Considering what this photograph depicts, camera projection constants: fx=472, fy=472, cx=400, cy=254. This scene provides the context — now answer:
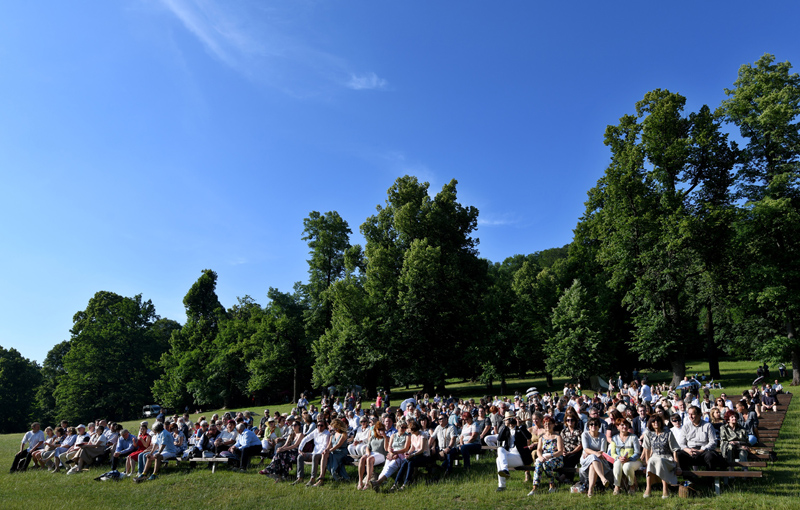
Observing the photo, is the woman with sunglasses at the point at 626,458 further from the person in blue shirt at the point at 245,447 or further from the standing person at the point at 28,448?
the standing person at the point at 28,448

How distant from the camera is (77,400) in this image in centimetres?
4456

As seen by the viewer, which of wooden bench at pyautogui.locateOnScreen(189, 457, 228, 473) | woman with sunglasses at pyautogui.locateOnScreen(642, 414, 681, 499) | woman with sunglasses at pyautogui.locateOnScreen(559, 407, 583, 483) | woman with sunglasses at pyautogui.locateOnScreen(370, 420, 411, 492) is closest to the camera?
woman with sunglasses at pyautogui.locateOnScreen(642, 414, 681, 499)

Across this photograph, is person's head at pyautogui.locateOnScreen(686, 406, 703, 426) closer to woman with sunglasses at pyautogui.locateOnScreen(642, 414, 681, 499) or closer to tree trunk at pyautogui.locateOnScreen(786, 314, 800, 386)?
woman with sunglasses at pyautogui.locateOnScreen(642, 414, 681, 499)

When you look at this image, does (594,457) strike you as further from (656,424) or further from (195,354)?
(195,354)

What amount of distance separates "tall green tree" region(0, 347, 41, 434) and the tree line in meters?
0.29

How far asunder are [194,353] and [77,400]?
12.2 meters

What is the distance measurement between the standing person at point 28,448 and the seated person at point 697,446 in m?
15.4

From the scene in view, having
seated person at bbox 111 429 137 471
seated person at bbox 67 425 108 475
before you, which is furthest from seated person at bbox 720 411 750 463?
seated person at bbox 67 425 108 475

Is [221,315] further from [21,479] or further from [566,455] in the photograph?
[566,455]

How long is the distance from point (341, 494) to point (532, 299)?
3275 cm

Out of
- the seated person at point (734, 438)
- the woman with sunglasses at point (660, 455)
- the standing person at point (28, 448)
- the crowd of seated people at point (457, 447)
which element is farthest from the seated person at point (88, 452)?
the seated person at point (734, 438)

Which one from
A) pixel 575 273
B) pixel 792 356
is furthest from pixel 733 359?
pixel 792 356

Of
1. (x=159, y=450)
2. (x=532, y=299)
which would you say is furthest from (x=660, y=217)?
(x=159, y=450)

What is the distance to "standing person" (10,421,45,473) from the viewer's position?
1275 centimetres
